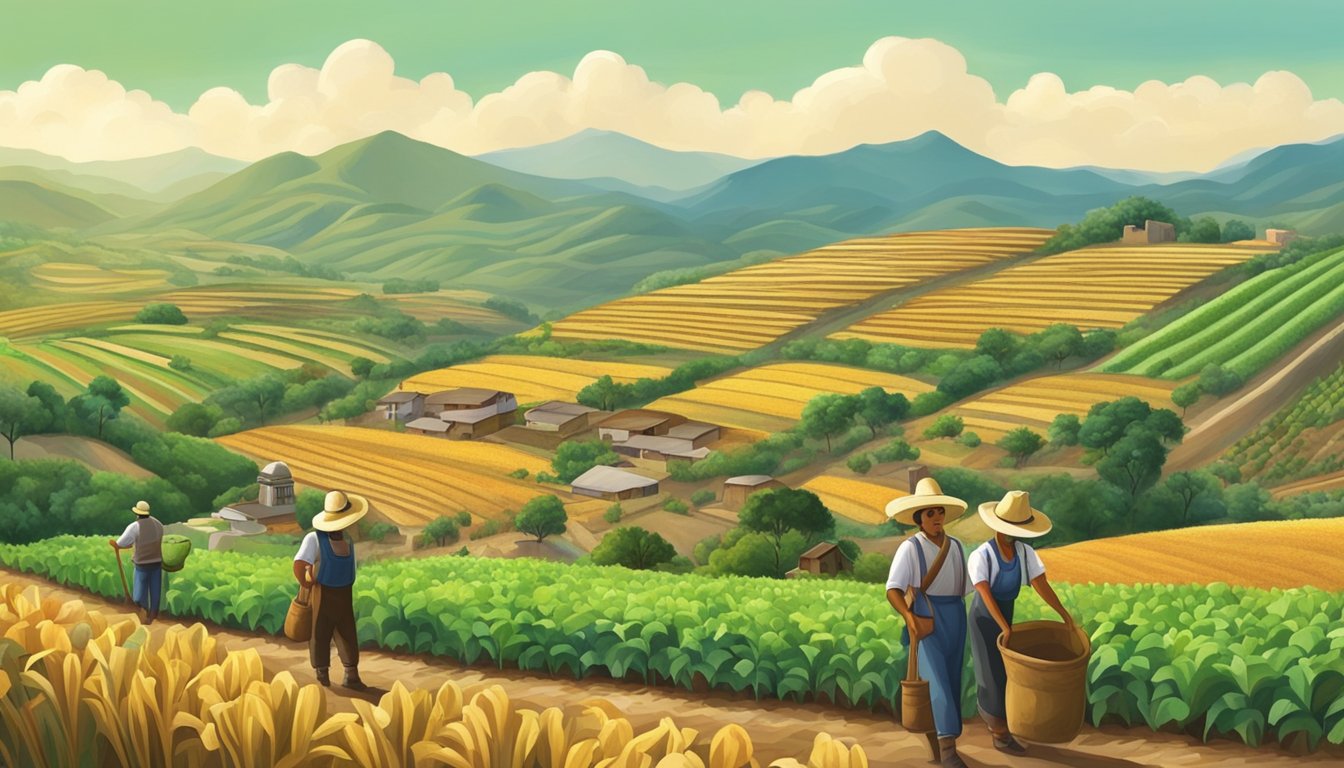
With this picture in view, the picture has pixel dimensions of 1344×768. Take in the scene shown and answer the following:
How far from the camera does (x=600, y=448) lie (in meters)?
16.7

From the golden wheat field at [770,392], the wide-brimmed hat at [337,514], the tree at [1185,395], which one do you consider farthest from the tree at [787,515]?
the wide-brimmed hat at [337,514]

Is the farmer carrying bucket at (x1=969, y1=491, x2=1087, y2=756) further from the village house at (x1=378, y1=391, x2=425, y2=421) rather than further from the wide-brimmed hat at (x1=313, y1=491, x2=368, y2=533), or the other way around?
the village house at (x1=378, y1=391, x2=425, y2=421)

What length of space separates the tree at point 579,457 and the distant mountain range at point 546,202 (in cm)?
439

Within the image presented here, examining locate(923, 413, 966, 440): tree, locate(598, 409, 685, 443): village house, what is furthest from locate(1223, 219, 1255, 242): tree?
locate(598, 409, 685, 443): village house

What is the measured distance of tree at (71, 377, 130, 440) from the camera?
18.0 meters

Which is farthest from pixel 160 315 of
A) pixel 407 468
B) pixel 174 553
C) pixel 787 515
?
pixel 787 515

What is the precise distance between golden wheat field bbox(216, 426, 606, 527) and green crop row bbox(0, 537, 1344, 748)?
4073mm

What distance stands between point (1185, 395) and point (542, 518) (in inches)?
364

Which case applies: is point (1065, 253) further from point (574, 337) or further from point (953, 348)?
point (574, 337)

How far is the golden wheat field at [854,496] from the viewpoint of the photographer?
50.4ft

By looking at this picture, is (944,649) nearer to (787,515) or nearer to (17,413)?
(787,515)

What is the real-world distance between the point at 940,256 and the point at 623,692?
13.4 m

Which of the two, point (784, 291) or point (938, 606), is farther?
point (784, 291)

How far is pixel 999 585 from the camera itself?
20.1 ft
